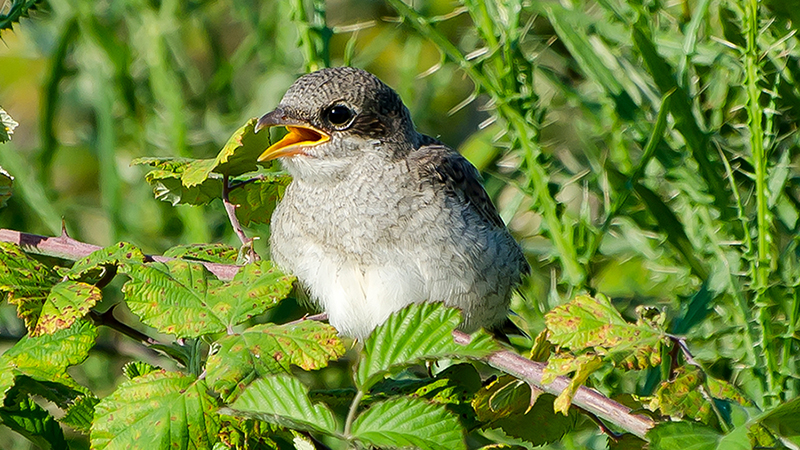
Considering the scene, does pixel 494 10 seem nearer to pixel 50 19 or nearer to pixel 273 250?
pixel 273 250

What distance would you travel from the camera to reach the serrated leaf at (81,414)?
189 cm

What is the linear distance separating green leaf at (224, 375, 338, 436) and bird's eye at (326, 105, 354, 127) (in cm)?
139

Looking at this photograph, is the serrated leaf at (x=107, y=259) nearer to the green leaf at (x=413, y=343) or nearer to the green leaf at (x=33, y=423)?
the green leaf at (x=33, y=423)

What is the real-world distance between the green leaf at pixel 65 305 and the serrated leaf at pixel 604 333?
86 centimetres

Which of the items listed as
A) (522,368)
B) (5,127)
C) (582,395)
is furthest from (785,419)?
(5,127)

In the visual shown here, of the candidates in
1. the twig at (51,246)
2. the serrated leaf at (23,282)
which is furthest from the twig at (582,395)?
the serrated leaf at (23,282)

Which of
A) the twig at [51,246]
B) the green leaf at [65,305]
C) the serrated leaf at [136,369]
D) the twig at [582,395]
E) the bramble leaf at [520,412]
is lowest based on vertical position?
the bramble leaf at [520,412]

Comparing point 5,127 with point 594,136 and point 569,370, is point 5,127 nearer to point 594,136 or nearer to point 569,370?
point 569,370

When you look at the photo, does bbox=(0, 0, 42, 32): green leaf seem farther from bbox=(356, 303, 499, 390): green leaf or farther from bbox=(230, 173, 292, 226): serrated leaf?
bbox=(356, 303, 499, 390): green leaf

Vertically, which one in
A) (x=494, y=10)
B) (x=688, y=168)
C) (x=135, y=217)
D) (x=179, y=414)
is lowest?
(x=135, y=217)

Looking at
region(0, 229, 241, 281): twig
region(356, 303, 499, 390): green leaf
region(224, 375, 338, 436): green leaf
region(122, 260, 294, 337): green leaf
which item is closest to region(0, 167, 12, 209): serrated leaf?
region(0, 229, 241, 281): twig

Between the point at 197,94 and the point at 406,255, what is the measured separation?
2.49m

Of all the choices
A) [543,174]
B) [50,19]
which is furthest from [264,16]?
[543,174]

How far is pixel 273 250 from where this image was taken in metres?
2.89
